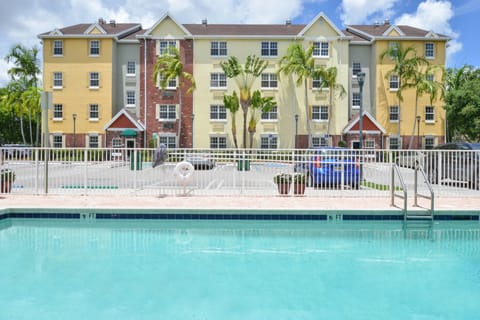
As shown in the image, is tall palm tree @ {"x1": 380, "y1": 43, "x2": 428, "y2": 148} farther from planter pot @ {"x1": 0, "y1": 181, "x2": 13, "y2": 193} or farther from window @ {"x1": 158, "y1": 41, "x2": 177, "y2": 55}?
planter pot @ {"x1": 0, "y1": 181, "x2": 13, "y2": 193}

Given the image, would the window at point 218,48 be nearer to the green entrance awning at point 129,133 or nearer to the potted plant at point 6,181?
the green entrance awning at point 129,133

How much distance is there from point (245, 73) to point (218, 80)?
2.73m

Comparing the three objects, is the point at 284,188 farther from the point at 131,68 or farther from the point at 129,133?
the point at 131,68

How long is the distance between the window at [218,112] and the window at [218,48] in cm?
477

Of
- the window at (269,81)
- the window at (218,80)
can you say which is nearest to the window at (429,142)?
the window at (269,81)

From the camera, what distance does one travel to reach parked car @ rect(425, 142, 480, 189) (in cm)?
1212

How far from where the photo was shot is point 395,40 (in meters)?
37.9

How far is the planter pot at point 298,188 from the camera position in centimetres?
1234

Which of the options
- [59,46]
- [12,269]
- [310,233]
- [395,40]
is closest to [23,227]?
[12,269]

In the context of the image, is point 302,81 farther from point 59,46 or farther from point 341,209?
point 341,209

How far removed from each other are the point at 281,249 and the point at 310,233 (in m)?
1.40

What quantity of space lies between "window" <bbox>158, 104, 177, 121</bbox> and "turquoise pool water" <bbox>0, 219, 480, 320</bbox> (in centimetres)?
2941

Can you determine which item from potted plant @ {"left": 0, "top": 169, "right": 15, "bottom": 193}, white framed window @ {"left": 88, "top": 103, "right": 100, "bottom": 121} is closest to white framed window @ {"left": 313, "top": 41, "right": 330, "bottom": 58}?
white framed window @ {"left": 88, "top": 103, "right": 100, "bottom": 121}

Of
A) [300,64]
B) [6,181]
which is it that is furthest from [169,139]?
[6,181]
